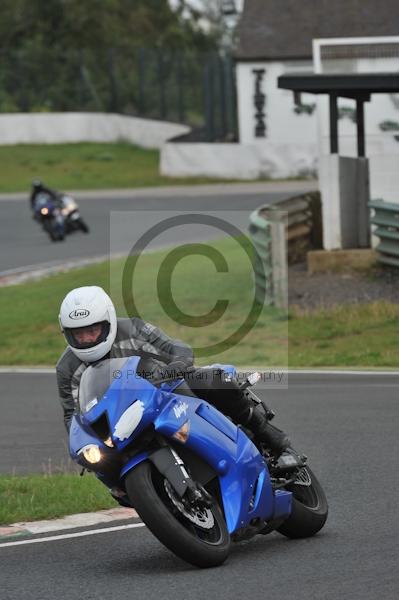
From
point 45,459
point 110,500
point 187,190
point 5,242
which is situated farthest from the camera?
point 187,190

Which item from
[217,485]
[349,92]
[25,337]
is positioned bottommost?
[25,337]

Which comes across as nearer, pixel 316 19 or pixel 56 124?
pixel 316 19

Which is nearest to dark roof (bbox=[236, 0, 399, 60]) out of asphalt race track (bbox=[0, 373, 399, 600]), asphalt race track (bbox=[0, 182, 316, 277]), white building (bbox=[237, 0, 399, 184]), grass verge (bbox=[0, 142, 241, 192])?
white building (bbox=[237, 0, 399, 184])

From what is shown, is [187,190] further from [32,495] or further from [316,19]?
[32,495]

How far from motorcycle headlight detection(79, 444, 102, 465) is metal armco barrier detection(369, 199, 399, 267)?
14.2 meters

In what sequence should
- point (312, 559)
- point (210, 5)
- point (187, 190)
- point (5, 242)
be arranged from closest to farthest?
point (312, 559) < point (5, 242) < point (187, 190) < point (210, 5)

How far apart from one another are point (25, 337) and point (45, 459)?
929 centimetres

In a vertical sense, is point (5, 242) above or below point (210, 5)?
below

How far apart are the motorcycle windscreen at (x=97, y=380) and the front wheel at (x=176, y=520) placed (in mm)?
435

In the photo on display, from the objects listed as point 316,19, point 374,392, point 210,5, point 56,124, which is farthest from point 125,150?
point 210,5

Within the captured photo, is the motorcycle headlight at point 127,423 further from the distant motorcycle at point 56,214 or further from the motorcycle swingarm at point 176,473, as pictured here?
the distant motorcycle at point 56,214

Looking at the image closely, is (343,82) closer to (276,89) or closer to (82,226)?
(82,226)

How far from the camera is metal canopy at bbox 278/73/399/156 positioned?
21906mm

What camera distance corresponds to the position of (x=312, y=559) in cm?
745
